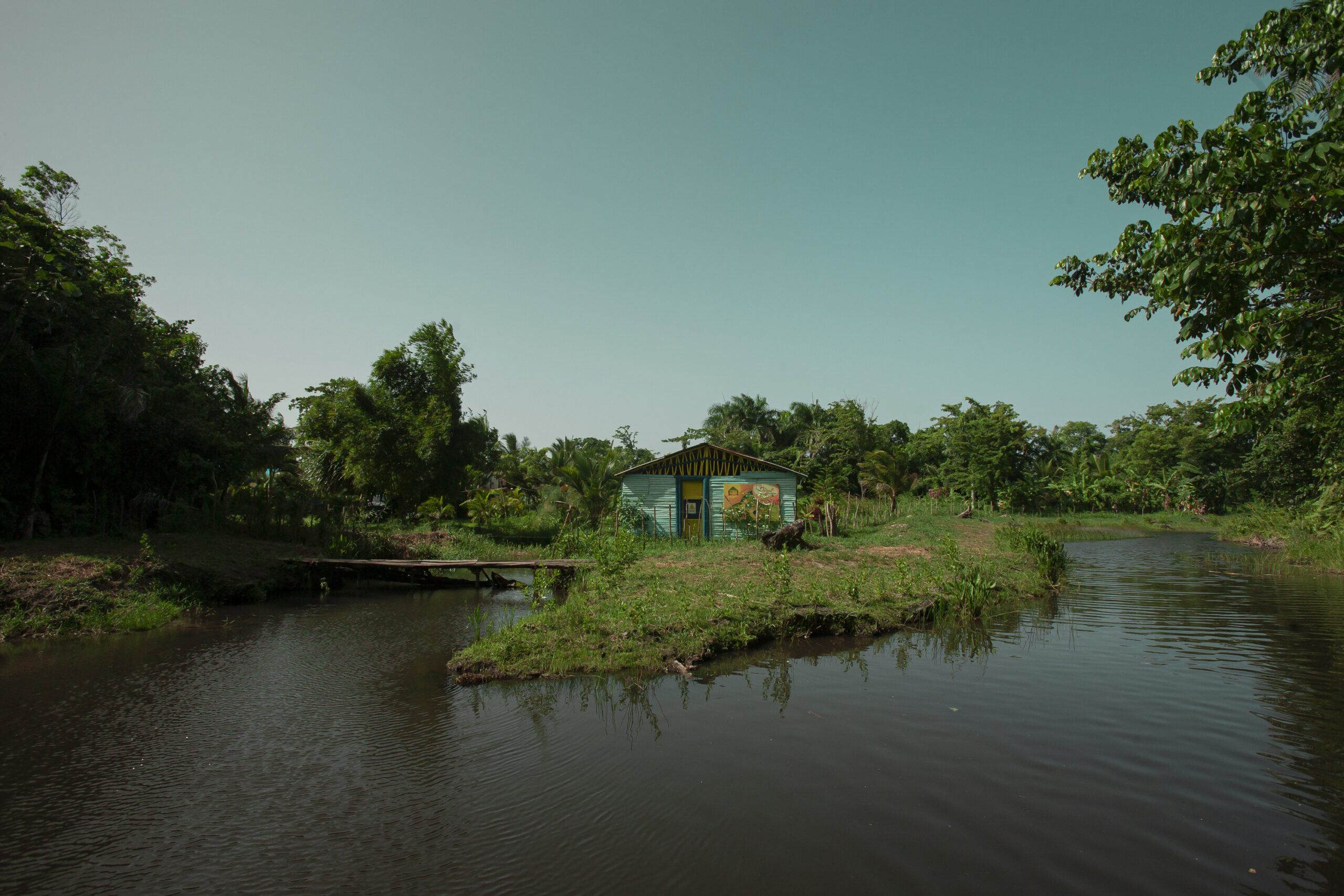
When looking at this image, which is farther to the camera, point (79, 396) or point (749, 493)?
point (749, 493)

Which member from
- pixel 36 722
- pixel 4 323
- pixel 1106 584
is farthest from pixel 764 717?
pixel 4 323

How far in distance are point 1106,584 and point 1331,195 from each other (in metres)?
12.1

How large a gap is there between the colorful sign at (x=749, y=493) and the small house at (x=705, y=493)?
0.7 inches

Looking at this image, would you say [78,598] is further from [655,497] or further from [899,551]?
[899,551]

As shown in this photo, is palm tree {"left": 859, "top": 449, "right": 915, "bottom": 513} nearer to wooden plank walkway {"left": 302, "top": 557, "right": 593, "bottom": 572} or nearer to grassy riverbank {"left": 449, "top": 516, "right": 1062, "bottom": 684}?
grassy riverbank {"left": 449, "top": 516, "right": 1062, "bottom": 684}

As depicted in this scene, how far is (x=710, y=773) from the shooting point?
5062mm

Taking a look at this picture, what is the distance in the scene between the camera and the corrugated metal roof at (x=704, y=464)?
22.9m

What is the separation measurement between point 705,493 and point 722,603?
1265cm

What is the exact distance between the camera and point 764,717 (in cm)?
625

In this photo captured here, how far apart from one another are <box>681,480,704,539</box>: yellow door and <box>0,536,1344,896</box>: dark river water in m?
13.6

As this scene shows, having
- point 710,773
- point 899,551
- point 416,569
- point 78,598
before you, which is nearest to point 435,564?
point 416,569

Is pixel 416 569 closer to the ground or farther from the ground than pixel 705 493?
closer to the ground

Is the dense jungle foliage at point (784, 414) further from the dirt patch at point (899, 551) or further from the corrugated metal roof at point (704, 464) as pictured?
the dirt patch at point (899, 551)

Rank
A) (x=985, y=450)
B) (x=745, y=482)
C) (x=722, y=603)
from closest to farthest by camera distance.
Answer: (x=722, y=603) → (x=745, y=482) → (x=985, y=450)
